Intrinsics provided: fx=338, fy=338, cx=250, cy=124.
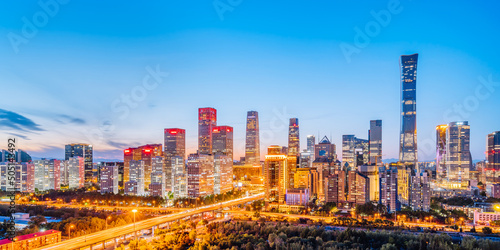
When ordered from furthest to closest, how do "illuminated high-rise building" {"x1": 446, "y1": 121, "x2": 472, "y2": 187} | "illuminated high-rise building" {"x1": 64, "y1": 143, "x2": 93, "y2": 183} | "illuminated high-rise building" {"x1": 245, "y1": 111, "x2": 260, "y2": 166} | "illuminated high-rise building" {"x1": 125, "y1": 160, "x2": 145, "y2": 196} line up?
"illuminated high-rise building" {"x1": 245, "y1": 111, "x2": 260, "y2": 166}
"illuminated high-rise building" {"x1": 446, "y1": 121, "x2": 472, "y2": 187}
"illuminated high-rise building" {"x1": 64, "y1": 143, "x2": 93, "y2": 183}
"illuminated high-rise building" {"x1": 125, "y1": 160, "x2": 145, "y2": 196}

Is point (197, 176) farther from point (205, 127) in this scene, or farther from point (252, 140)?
point (252, 140)

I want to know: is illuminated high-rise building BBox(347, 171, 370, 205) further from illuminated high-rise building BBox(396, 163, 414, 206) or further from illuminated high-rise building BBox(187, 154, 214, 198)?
illuminated high-rise building BBox(187, 154, 214, 198)

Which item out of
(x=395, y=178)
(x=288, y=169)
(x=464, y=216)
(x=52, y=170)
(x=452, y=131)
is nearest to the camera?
(x=464, y=216)

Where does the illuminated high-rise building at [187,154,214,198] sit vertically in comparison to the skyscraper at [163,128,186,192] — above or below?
below

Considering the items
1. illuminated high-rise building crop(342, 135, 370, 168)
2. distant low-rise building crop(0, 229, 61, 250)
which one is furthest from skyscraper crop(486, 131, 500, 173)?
distant low-rise building crop(0, 229, 61, 250)

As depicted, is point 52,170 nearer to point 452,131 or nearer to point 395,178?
point 395,178

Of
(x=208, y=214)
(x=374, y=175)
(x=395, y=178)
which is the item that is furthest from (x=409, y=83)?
(x=208, y=214)
